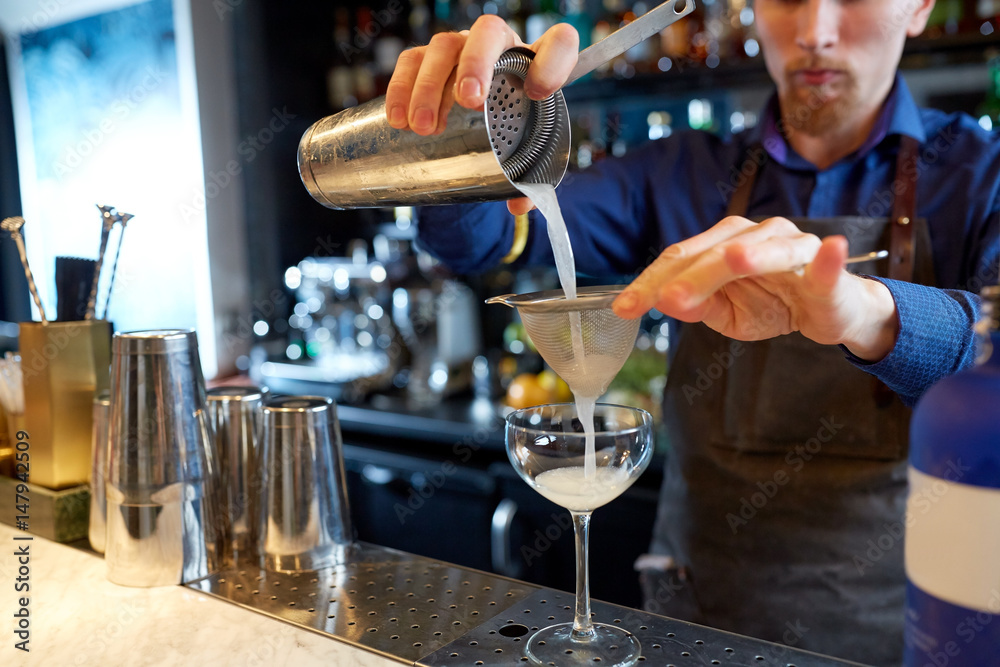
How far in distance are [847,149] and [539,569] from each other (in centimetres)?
164

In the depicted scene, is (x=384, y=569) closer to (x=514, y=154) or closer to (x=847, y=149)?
(x=514, y=154)

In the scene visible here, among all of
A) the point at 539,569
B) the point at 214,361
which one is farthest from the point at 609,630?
the point at 214,361

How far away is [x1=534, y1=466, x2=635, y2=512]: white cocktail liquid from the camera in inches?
36.9

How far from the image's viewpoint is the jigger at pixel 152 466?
1139 mm

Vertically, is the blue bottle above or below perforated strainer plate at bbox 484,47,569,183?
below

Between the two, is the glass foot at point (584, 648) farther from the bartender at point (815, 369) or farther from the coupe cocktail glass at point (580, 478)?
the bartender at point (815, 369)

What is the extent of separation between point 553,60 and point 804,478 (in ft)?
3.27

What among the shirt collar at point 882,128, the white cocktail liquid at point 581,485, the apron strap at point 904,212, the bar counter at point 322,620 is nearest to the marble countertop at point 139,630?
the bar counter at point 322,620

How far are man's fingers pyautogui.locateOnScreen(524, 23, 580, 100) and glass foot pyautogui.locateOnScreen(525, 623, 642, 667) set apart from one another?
65 cm

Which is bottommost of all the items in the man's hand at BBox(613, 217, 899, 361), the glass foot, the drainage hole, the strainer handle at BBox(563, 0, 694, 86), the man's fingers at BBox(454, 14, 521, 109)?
the drainage hole

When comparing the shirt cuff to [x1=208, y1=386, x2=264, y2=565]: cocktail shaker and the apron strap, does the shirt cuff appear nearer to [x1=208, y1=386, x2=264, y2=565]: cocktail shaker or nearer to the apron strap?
Answer: the apron strap

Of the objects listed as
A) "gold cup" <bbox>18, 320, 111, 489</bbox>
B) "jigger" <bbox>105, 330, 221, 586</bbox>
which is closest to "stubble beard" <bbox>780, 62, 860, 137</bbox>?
"jigger" <bbox>105, 330, 221, 586</bbox>

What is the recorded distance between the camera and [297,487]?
3.90ft

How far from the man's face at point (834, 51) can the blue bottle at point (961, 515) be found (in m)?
1.07
